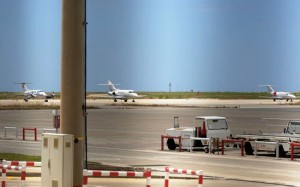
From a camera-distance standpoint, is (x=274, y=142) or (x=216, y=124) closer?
(x=274, y=142)

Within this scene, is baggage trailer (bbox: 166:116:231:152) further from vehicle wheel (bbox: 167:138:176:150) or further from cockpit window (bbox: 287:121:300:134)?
cockpit window (bbox: 287:121:300:134)

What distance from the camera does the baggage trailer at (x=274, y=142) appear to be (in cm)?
3988

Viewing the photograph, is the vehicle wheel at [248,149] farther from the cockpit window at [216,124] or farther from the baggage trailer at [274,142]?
the cockpit window at [216,124]

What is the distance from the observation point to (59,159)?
15.6 metres

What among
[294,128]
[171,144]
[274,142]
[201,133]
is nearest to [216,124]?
[201,133]

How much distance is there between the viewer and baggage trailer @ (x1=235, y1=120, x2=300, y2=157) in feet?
131

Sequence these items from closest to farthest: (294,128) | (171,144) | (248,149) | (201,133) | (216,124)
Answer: (248,149)
(294,128)
(171,144)
(201,133)
(216,124)

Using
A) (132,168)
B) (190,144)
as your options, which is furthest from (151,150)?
(132,168)

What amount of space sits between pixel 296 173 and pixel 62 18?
56.7ft

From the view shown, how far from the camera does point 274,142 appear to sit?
4012cm

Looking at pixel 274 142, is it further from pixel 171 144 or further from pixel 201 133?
pixel 171 144

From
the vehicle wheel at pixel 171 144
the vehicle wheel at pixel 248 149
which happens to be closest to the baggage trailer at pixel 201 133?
the vehicle wheel at pixel 171 144

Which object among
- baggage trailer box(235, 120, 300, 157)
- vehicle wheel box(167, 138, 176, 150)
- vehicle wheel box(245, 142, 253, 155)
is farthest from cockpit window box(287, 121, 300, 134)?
vehicle wheel box(167, 138, 176, 150)

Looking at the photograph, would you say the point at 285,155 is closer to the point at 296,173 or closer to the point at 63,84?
the point at 296,173
